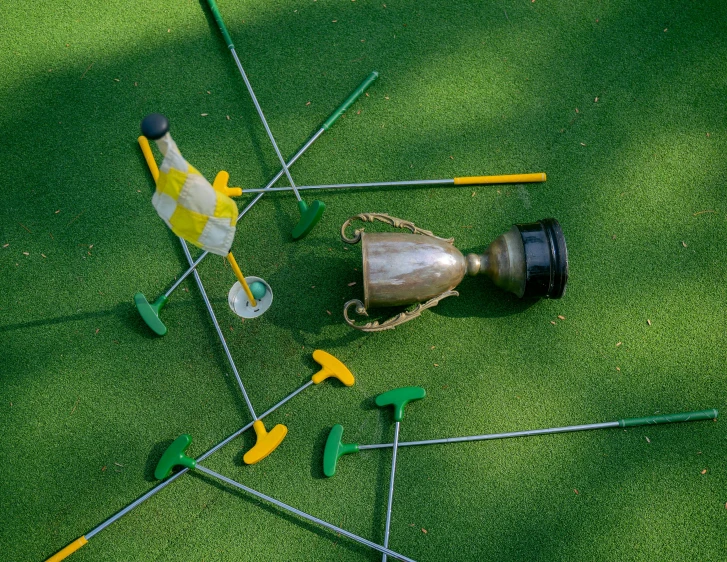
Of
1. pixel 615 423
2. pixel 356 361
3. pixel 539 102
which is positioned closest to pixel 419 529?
pixel 356 361

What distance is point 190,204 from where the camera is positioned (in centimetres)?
204

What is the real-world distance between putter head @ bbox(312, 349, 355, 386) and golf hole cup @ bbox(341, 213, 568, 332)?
27 cm

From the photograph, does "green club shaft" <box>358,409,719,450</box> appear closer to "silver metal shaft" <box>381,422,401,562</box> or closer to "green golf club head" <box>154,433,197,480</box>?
"silver metal shaft" <box>381,422,401,562</box>

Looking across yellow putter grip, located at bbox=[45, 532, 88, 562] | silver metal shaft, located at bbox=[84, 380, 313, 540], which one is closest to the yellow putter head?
silver metal shaft, located at bbox=[84, 380, 313, 540]

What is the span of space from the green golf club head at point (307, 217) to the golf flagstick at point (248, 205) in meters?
0.27

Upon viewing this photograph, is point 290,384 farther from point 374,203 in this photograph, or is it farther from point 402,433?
point 374,203

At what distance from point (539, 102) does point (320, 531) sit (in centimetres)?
256

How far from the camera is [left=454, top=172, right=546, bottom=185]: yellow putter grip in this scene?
3000 mm

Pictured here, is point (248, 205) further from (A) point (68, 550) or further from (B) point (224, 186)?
(A) point (68, 550)

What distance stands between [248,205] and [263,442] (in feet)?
4.01

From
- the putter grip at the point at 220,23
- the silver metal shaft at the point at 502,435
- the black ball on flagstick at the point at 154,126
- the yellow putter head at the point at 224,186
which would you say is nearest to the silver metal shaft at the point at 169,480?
Result: the silver metal shaft at the point at 502,435

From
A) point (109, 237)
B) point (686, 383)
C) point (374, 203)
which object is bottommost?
point (686, 383)

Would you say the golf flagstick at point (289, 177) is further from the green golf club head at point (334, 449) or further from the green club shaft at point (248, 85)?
the green golf club head at point (334, 449)

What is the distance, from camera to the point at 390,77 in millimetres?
3223
